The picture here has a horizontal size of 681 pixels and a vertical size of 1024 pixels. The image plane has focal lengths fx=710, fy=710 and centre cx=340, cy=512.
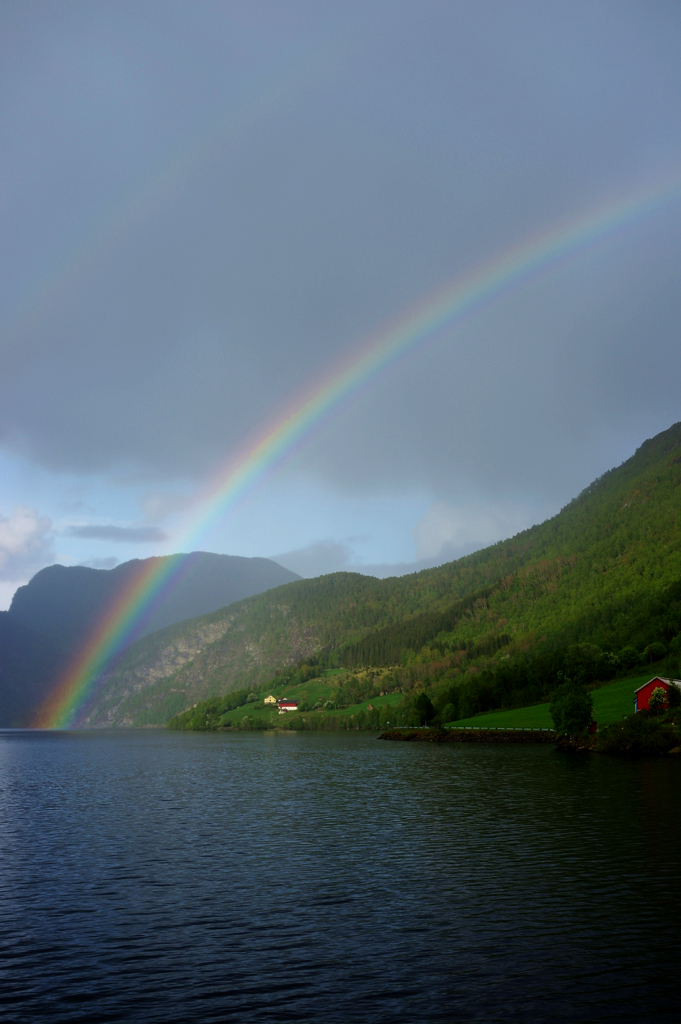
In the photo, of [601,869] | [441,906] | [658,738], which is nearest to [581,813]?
[601,869]

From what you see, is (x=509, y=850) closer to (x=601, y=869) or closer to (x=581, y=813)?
(x=601, y=869)

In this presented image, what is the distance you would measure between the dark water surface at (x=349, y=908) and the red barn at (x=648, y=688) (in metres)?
73.3

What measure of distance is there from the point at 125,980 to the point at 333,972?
7916 millimetres

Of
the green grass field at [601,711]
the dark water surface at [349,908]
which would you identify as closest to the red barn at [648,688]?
the green grass field at [601,711]

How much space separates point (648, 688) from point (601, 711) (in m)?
15.8

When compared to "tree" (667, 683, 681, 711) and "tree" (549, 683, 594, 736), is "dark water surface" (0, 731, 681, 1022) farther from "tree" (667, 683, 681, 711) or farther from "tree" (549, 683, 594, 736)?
"tree" (667, 683, 681, 711)

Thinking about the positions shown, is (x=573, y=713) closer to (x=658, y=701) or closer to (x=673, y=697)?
(x=658, y=701)

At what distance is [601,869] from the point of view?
41500mm

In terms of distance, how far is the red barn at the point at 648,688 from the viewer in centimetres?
14288

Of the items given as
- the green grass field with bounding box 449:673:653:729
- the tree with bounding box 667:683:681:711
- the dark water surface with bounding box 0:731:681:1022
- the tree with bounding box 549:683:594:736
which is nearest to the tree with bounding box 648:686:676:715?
the tree with bounding box 667:683:681:711

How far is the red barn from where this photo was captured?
14288 cm

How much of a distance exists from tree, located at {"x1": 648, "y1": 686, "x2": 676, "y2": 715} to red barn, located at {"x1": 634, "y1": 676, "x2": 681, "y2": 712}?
0.89 metres

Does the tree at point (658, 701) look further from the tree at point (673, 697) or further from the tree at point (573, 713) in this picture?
the tree at point (573, 713)

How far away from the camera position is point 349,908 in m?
35.6
